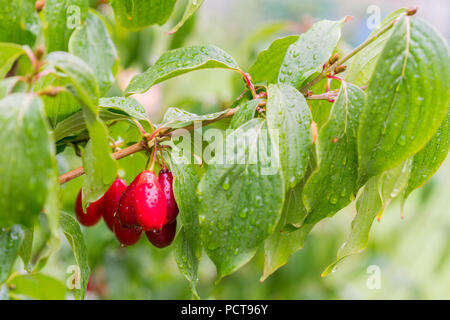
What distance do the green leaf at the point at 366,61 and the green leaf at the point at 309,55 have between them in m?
0.04

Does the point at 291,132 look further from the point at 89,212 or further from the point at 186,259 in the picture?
the point at 89,212

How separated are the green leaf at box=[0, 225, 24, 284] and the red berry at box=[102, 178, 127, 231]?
153 millimetres

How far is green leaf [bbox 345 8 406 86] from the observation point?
570 mm

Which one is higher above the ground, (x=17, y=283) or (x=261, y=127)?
(x=261, y=127)

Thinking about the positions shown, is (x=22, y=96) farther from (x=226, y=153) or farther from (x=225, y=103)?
(x=225, y=103)

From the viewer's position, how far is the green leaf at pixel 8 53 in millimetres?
411

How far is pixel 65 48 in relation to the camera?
60 cm

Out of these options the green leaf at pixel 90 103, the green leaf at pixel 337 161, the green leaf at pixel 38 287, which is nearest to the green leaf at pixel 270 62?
the green leaf at pixel 337 161

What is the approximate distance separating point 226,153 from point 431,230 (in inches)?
83.6

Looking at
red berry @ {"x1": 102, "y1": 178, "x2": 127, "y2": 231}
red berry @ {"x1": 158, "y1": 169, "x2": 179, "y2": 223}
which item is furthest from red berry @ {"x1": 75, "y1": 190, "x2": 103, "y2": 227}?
red berry @ {"x1": 158, "y1": 169, "x2": 179, "y2": 223}

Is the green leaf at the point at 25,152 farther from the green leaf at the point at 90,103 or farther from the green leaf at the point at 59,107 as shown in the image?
the green leaf at the point at 59,107

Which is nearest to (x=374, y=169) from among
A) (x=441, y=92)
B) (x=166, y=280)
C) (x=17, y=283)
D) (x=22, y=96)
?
(x=441, y=92)

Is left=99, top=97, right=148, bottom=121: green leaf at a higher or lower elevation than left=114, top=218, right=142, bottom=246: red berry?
higher

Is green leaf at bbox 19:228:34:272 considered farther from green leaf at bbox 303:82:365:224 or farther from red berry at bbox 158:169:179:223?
green leaf at bbox 303:82:365:224
